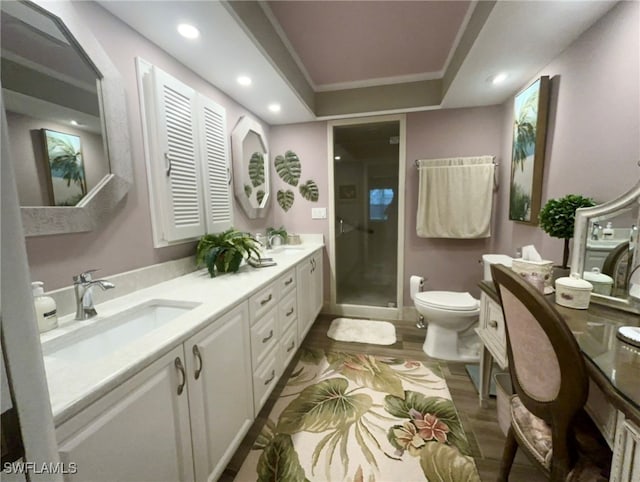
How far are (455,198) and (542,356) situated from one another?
199 cm

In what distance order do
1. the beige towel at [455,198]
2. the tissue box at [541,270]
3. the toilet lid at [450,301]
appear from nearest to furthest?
the tissue box at [541,270] < the toilet lid at [450,301] < the beige towel at [455,198]

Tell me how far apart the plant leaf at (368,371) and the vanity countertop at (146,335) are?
93 cm

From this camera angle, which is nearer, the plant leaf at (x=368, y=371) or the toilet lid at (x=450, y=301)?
the plant leaf at (x=368, y=371)

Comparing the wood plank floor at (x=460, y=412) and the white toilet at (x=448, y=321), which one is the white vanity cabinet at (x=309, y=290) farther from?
the white toilet at (x=448, y=321)

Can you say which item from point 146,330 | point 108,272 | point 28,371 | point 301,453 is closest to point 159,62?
point 108,272

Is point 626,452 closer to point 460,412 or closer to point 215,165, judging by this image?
point 460,412

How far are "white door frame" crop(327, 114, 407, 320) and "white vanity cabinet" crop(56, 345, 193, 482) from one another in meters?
2.23

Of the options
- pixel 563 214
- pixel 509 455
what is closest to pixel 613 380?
pixel 509 455

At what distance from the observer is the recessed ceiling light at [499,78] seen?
1.92m

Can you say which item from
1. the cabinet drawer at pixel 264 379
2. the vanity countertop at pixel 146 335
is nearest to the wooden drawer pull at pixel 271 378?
the cabinet drawer at pixel 264 379

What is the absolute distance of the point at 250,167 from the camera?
8.20 feet

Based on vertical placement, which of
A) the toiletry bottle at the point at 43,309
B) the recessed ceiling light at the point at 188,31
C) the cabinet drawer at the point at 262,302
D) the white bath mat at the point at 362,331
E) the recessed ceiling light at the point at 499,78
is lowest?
the white bath mat at the point at 362,331

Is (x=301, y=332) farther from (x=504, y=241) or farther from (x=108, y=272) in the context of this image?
(x=504, y=241)

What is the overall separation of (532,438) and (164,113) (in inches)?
88.5
